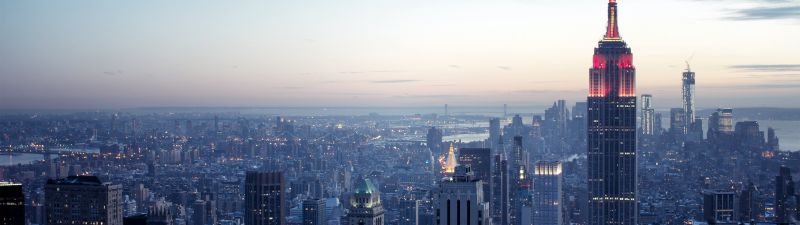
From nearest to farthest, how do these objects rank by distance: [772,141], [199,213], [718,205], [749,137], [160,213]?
[160,213] → [718,205] → [772,141] → [199,213] → [749,137]

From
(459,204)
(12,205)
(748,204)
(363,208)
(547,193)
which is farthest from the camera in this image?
(547,193)

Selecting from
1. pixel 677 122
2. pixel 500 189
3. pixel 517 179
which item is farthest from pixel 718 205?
pixel 517 179

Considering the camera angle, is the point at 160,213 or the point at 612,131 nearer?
the point at 160,213

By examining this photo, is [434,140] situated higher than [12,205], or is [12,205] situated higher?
[434,140]

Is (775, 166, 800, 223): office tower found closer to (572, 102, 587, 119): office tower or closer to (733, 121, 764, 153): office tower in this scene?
(733, 121, 764, 153): office tower

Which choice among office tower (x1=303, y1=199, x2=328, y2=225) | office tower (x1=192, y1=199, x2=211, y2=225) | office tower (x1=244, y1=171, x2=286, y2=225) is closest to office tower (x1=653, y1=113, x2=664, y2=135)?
office tower (x1=303, y1=199, x2=328, y2=225)

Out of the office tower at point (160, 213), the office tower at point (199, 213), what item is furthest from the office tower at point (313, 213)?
the office tower at point (160, 213)

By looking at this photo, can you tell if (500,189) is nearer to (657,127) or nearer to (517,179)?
(517,179)

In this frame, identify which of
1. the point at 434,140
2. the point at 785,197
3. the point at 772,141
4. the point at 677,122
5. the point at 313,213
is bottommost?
the point at 313,213
